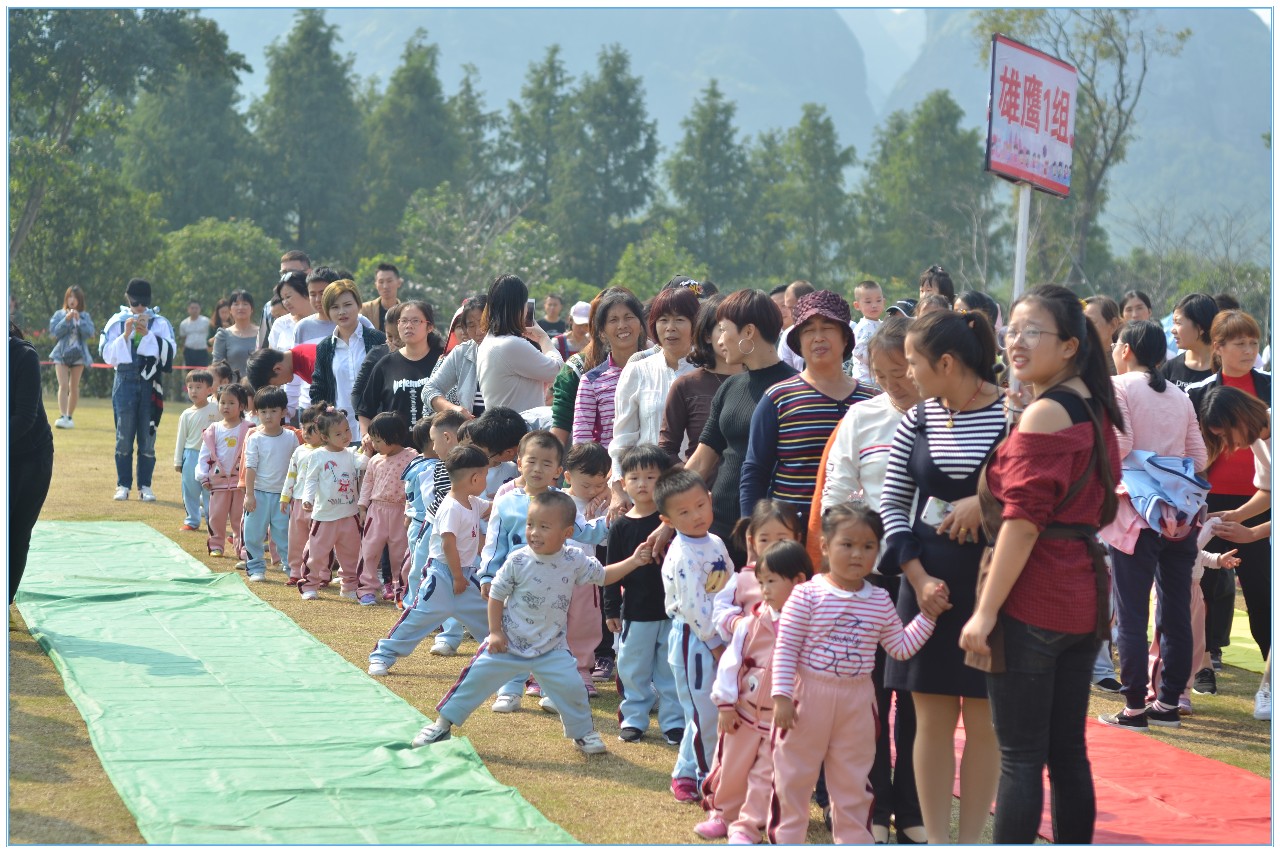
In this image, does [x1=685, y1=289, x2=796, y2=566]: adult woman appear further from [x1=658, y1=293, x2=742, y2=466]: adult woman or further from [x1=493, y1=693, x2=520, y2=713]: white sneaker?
[x1=493, y1=693, x2=520, y2=713]: white sneaker

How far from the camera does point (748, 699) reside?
4.41 meters

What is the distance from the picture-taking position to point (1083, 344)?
3641 mm

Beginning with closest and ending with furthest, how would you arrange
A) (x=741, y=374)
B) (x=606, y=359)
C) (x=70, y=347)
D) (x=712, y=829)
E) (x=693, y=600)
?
(x=712, y=829), (x=693, y=600), (x=741, y=374), (x=606, y=359), (x=70, y=347)

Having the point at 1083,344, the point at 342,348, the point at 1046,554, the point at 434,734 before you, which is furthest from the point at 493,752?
the point at 342,348

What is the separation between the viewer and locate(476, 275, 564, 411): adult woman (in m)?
7.25

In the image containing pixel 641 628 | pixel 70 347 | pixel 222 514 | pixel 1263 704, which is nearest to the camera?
pixel 641 628

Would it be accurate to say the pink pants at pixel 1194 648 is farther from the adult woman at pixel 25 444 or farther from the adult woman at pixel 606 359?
the adult woman at pixel 25 444

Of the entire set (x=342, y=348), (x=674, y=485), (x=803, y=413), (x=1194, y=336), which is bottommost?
(x=674, y=485)

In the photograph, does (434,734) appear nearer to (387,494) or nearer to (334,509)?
(387,494)

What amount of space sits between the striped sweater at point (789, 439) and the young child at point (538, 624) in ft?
2.28

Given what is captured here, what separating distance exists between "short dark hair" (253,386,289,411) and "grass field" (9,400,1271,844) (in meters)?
1.34

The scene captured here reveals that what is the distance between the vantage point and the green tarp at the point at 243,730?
446 centimetres

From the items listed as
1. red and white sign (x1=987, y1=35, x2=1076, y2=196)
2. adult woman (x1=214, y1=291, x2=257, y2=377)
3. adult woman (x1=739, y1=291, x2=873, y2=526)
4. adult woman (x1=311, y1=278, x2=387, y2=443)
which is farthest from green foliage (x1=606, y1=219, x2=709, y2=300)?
adult woman (x1=739, y1=291, x2=873, y2=526)

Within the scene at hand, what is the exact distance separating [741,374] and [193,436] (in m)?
6.83
